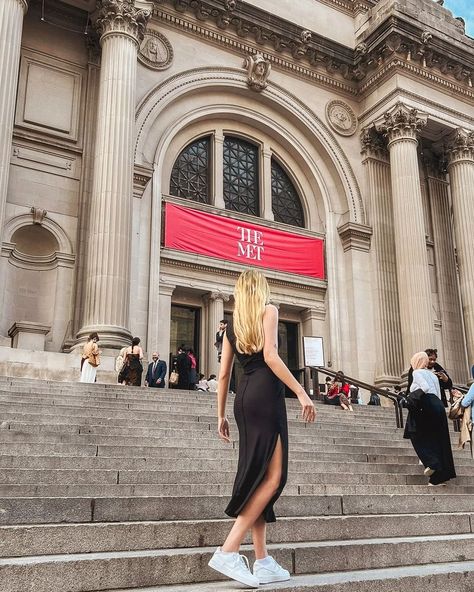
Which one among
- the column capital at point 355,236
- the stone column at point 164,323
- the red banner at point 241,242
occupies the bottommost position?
the stone column at point 164,323

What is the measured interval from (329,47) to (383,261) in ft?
27.2

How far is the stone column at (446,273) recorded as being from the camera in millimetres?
22875

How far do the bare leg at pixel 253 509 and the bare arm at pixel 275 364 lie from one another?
15.5 inches

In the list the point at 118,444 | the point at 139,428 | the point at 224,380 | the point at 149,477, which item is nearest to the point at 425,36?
the point at 139,428

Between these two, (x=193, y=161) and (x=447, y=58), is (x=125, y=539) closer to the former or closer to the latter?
(x=193, y=161)

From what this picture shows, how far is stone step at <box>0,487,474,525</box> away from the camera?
428 centimetres

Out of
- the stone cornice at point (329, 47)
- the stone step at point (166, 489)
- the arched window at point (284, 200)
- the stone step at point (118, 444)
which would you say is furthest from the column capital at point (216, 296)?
the stone step at point (166, 489)

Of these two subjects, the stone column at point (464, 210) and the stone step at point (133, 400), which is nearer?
the stone step at point (133, 400)

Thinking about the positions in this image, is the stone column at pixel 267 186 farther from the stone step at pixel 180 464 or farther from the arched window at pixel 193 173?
the stone step at pixel 180 464

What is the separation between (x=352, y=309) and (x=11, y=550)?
1829 cm

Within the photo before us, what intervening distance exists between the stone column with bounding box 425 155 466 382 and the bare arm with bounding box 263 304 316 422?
20176 millimetres

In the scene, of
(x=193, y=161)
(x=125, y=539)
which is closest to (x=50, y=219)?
(x=193, y=161)

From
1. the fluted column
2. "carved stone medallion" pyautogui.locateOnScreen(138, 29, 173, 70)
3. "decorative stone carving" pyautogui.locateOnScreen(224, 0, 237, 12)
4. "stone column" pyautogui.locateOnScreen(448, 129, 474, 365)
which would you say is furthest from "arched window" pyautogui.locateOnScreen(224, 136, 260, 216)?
the fluted column

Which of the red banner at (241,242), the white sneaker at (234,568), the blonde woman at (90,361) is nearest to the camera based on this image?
the white sneaker at (234,568)
